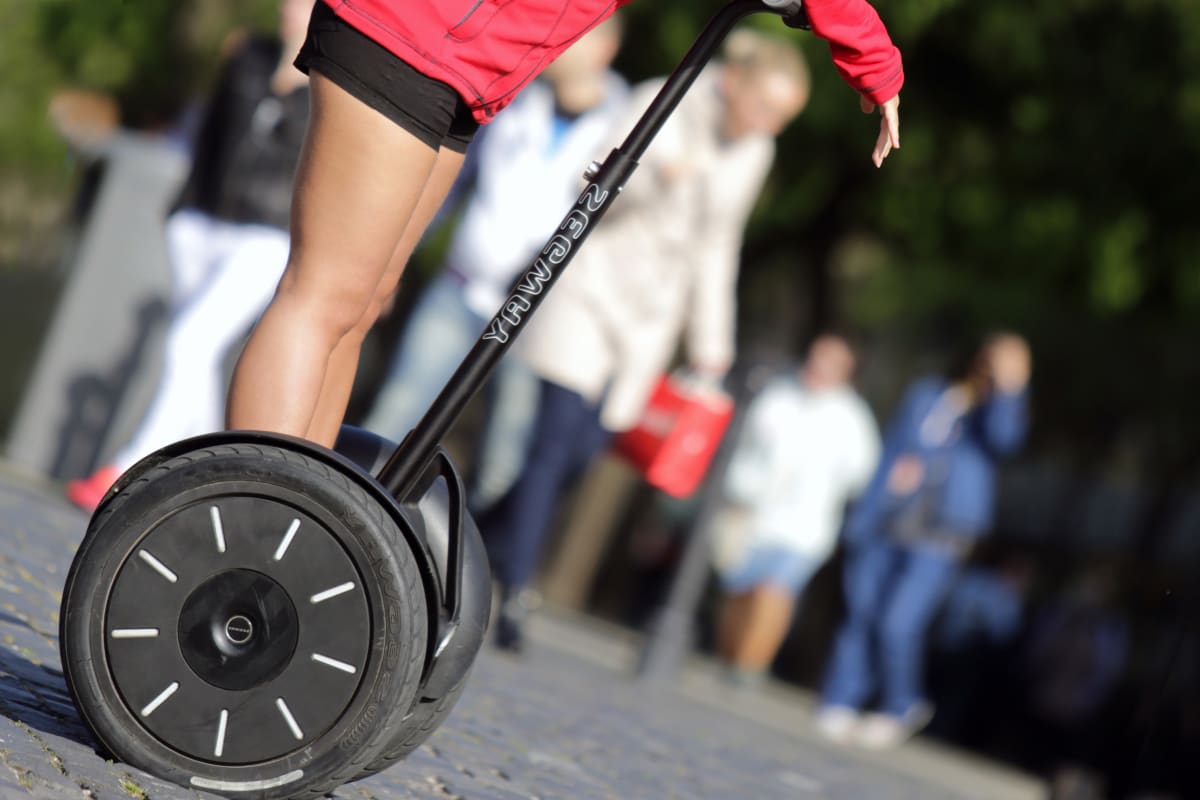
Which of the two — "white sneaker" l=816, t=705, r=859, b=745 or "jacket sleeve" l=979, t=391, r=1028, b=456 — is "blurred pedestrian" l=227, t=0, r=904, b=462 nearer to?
"jacket sleeve" l=979, t=391, r=1028, b=456

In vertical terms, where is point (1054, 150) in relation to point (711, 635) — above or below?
above

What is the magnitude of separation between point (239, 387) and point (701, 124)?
4377 millimetres

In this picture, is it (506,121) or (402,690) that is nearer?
(402,690)

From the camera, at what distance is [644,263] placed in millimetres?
7453

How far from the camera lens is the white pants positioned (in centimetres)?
734

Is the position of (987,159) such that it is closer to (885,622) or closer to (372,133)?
(885,622)

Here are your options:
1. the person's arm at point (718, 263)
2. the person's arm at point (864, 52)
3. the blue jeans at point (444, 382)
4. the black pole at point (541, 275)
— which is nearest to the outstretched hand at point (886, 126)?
the person's arm at point (864, 52)

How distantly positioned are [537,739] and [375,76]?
7.86ft

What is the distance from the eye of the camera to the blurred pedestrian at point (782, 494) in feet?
34.7

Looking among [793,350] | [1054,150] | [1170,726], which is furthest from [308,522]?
[793,350]

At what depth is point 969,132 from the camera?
1446cm

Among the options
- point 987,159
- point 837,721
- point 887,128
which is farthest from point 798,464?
point 887,128

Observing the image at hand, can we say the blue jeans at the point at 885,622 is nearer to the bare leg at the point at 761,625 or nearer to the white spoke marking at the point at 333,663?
the bare leg at the point at 761,625

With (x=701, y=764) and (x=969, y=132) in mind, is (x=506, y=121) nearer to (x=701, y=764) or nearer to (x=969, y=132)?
(x=701, y=764)
